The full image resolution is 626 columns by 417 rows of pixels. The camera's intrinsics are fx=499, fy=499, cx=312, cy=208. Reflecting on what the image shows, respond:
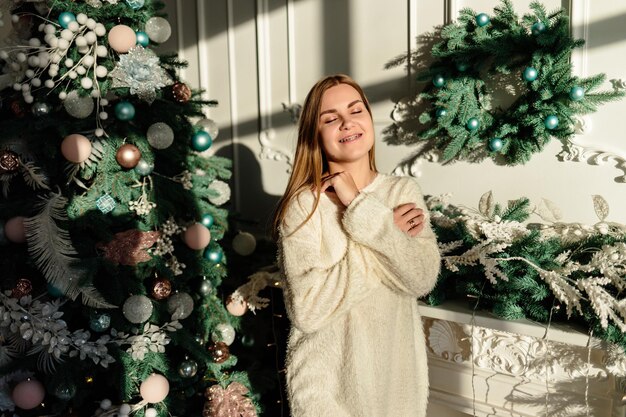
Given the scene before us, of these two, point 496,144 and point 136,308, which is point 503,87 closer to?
point 496,144

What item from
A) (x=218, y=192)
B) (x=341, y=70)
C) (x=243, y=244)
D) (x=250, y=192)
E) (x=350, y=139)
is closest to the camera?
(x=350, y=139)

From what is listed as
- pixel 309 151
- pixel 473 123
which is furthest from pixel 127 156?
pixel 473 123

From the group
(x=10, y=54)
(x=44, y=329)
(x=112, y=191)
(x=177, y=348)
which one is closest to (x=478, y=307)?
(x=177, y=348)

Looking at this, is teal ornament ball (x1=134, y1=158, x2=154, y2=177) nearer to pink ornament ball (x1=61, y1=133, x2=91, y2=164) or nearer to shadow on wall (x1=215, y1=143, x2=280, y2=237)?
pink ornament ball (x1=61, y1=133, x2=91, y2=164)

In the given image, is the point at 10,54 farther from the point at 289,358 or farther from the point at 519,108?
the point at 519,108

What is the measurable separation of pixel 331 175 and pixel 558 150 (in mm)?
935

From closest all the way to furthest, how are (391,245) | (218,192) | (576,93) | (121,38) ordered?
(391,245)
(576,93)
(121,38)
(218,192)

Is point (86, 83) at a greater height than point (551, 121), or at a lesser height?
greater

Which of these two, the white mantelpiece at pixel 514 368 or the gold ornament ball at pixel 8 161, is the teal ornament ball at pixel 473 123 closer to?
the white mantelpiece at pixel 514 368

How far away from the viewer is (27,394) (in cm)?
181

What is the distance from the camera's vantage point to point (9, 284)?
1.82 metres

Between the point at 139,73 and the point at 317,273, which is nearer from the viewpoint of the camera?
the point at 317,273

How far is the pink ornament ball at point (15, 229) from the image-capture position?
178cm

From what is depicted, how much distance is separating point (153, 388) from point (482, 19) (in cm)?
185
